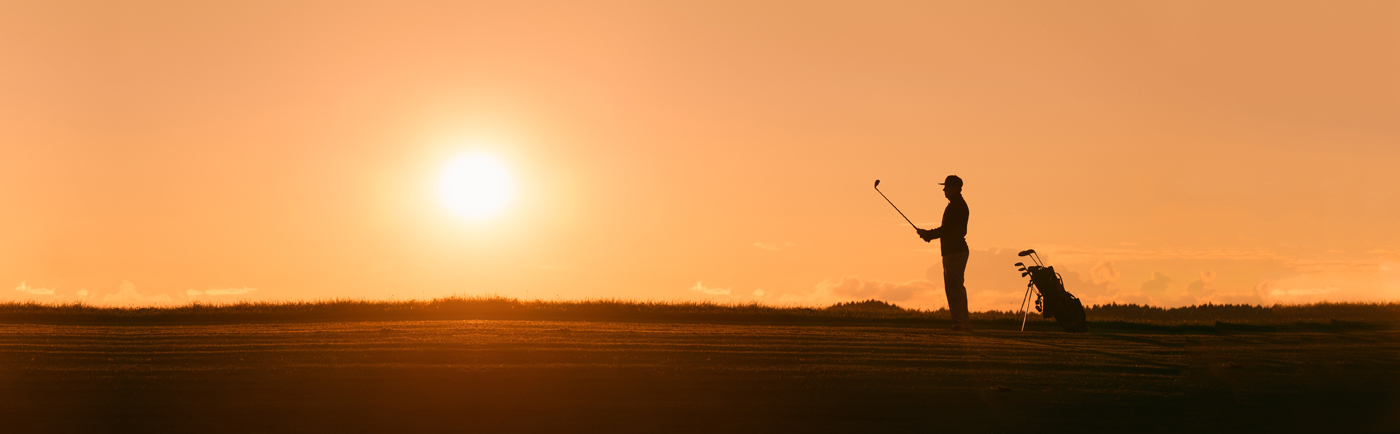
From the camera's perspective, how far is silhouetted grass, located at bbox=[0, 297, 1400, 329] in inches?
695

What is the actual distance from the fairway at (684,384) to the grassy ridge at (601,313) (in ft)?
21.4

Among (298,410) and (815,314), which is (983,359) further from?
(815,314)

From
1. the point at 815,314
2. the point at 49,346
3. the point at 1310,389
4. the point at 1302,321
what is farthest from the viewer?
the point at 815,314

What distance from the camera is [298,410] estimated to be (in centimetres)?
690

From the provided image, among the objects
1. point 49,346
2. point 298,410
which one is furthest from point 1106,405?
point 49,346

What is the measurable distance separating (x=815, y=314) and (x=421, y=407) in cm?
1314

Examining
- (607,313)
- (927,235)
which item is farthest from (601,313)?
(927,235)

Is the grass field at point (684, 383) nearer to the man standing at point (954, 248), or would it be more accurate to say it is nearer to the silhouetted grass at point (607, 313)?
the man standing at point (954, 248)

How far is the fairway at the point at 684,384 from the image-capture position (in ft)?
21.8

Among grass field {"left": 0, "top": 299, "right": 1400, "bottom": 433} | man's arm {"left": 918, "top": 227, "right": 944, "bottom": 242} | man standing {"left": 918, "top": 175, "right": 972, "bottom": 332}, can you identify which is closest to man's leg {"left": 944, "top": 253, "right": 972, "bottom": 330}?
man standing {"left": 918, "top": 175, "right": 972, "bottom": 332}

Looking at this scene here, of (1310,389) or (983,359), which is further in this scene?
(983,359)

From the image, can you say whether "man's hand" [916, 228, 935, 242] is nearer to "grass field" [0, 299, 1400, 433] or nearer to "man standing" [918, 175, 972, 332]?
"man standing" [918, 175, 972, 332]

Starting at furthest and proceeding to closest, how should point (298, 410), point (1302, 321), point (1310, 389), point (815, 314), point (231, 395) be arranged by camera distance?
1. point (815, 314)
2. point (1302, 321)
3. point (1310, 389)
4. point (231, 395)
5. point (298, 410)

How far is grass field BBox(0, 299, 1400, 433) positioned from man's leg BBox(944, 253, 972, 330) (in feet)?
3.27
